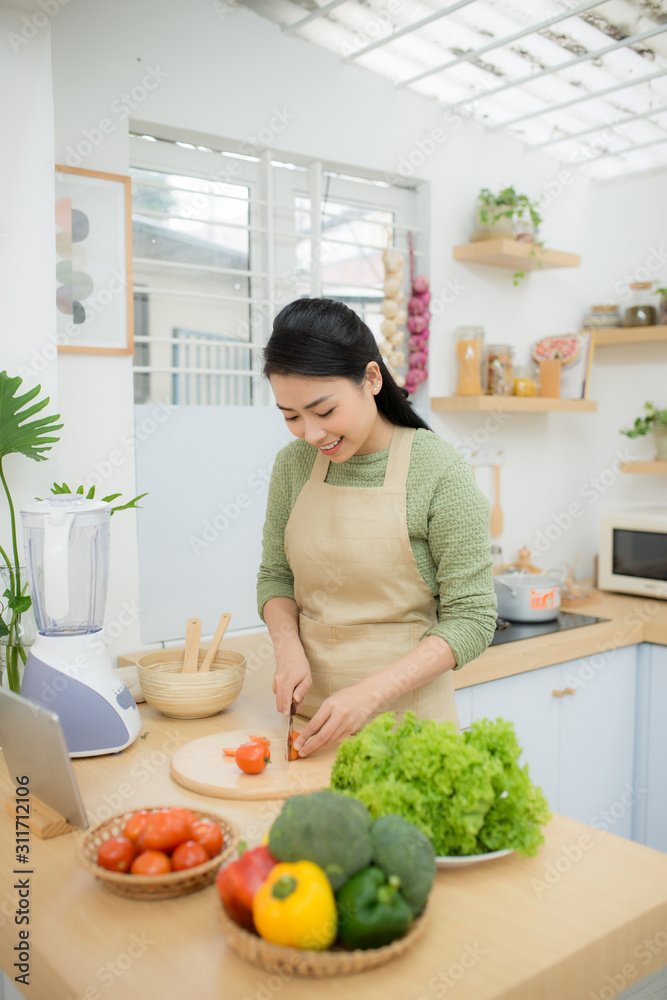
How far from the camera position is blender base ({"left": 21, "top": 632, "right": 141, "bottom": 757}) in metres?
1.31

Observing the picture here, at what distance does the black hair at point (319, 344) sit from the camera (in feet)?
4.16

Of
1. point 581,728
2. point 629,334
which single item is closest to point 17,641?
point 581,728

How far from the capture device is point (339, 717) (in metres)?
1.21

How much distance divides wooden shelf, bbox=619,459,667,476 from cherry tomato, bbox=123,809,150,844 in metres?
2.47


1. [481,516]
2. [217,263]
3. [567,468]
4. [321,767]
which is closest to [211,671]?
[321,767]

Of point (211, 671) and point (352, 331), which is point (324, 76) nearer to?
point (352, 331)

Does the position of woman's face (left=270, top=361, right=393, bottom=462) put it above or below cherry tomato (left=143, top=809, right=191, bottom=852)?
above

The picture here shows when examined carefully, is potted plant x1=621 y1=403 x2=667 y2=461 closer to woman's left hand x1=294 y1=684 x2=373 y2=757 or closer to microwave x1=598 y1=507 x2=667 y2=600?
microwave x1=598 y1=507 x2=667 y2=600

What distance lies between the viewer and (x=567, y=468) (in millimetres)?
3314

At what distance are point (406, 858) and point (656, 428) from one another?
8.51ft

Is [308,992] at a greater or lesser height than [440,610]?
lesser

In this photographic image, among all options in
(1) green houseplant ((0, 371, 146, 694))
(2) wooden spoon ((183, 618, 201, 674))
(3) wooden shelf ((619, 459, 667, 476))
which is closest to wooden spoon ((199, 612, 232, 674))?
(2) wooden spoon ((183, 618, 201, 674))

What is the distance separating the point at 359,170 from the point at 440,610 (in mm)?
1728

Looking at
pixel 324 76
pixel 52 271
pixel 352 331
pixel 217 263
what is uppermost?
pixel 324 76
